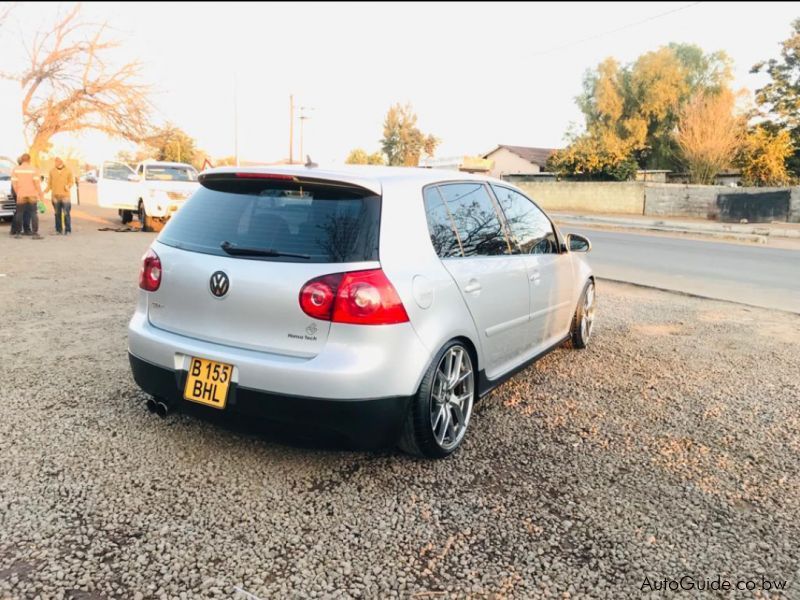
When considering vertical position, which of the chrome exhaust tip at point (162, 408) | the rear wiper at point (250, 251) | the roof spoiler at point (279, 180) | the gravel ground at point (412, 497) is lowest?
the gravel ground at point (412, 497)

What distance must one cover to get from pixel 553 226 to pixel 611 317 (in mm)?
2786

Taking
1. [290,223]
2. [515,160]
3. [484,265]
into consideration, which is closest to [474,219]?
[484,265]

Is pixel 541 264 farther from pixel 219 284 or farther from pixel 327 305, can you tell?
pixel 219 284

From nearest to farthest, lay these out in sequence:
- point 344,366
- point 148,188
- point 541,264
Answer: point 344,366 → point 541,264 → point 148,188

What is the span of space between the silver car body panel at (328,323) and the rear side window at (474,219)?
0.12 meters

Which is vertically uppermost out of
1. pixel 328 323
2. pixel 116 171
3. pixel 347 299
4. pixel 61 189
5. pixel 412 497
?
pixel 116 171

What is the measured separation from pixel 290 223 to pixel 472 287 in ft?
3.59

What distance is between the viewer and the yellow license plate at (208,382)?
309 centimetres

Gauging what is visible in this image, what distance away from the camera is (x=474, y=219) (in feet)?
13.0

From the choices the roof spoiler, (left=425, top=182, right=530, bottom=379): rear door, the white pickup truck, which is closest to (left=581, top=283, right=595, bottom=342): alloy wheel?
(left=425, top=182, right=530, bottom=379): rear door

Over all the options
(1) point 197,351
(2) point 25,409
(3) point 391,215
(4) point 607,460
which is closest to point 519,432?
(4) point 607,460

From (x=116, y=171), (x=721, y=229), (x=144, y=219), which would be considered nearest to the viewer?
(x=144, y=219)

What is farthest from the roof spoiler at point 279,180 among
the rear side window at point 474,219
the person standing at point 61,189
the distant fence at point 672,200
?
the distant fence at point 672,200

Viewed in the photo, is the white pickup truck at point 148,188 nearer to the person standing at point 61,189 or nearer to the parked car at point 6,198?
the person standing at point 61,189
